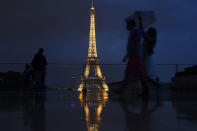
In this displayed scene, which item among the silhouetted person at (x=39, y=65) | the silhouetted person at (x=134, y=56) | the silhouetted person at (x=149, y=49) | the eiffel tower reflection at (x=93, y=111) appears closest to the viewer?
the eiffel tower reflection at (x=93, y=111)

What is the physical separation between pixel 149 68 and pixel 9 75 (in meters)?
9.72

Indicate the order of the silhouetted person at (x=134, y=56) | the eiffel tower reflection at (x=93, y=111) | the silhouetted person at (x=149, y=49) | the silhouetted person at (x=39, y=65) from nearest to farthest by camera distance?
the eiffel tower reflection at (x=93, y=111) < the silhouetted person at (x=134, y=56) < the silhouetted person at (x=149, y=49) < the silhouetted person at (x=39, y=65)

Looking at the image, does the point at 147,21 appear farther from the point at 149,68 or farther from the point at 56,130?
the point at 56,130

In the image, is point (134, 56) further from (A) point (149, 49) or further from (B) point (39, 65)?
(B) point (39, 65)

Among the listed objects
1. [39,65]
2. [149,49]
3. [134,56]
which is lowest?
[39,65]

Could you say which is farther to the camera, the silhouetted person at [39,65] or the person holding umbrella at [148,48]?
the silhouetted person at [39,65]

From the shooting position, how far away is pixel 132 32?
583 centimetres

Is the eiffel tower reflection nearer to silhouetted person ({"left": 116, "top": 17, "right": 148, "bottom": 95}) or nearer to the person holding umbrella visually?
silhouetted person ({"left": 116, "top": 17, "right": 148, "bottom": 95})

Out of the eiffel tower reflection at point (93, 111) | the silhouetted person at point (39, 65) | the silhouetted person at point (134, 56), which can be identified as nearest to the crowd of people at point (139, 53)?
the silhouetted person at point (134, 56)

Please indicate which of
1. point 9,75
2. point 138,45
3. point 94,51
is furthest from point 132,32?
point 94,51

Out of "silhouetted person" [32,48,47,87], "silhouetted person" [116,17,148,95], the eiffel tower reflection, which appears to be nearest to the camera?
the eiffel tower reflection

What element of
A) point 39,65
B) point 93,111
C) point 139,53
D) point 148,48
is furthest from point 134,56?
point 39,65

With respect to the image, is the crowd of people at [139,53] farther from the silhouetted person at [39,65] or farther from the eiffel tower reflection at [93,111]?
the silhouetted person at [39,65]

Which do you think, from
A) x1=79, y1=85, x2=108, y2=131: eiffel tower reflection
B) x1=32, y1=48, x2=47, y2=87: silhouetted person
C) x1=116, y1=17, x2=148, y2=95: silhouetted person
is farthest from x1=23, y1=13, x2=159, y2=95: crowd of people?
x1=32, y1=48, x2=47, y2=87: silhouetted person
